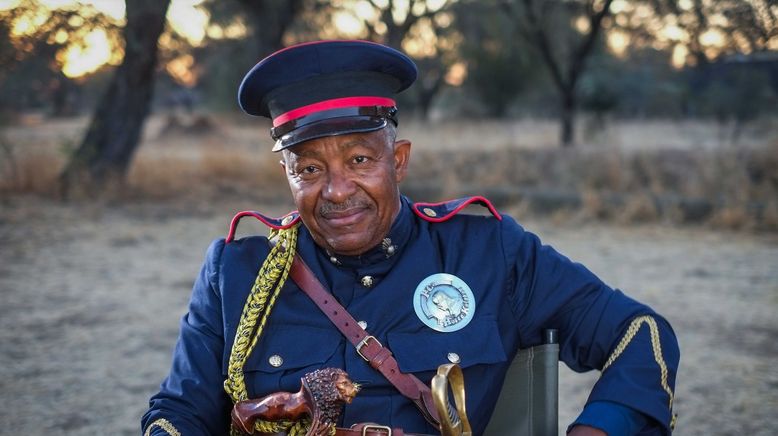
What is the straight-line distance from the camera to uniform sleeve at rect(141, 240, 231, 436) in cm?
206

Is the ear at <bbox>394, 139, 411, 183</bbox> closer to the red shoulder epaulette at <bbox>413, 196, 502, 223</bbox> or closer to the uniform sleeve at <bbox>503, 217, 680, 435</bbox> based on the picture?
the red shoulder epaulette at <bbox>413, 196, 502, 223</bbox>

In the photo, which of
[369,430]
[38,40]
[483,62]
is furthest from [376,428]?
[483,62]

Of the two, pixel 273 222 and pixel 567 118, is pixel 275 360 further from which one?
pixel 567 118

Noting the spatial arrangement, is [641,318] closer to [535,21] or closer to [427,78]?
[535,21]

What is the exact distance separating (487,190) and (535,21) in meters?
4.16

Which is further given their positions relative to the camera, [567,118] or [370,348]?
[567,118]

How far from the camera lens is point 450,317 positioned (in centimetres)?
219

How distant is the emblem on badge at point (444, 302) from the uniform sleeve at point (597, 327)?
0.15 meters

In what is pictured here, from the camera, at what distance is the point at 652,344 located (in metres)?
2.02

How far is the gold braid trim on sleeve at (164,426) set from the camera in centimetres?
200

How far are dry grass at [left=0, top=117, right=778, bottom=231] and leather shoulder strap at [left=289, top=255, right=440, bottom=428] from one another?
Result: 7976 mm

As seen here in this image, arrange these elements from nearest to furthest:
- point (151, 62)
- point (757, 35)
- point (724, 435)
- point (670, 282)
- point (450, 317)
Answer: point (450, 317) → point (724, 435) → point (757, 35) → point (670, 282) → point (151, 62)

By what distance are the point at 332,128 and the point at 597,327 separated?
3.01 ft

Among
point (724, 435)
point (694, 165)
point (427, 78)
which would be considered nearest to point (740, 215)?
point (694, 165)
